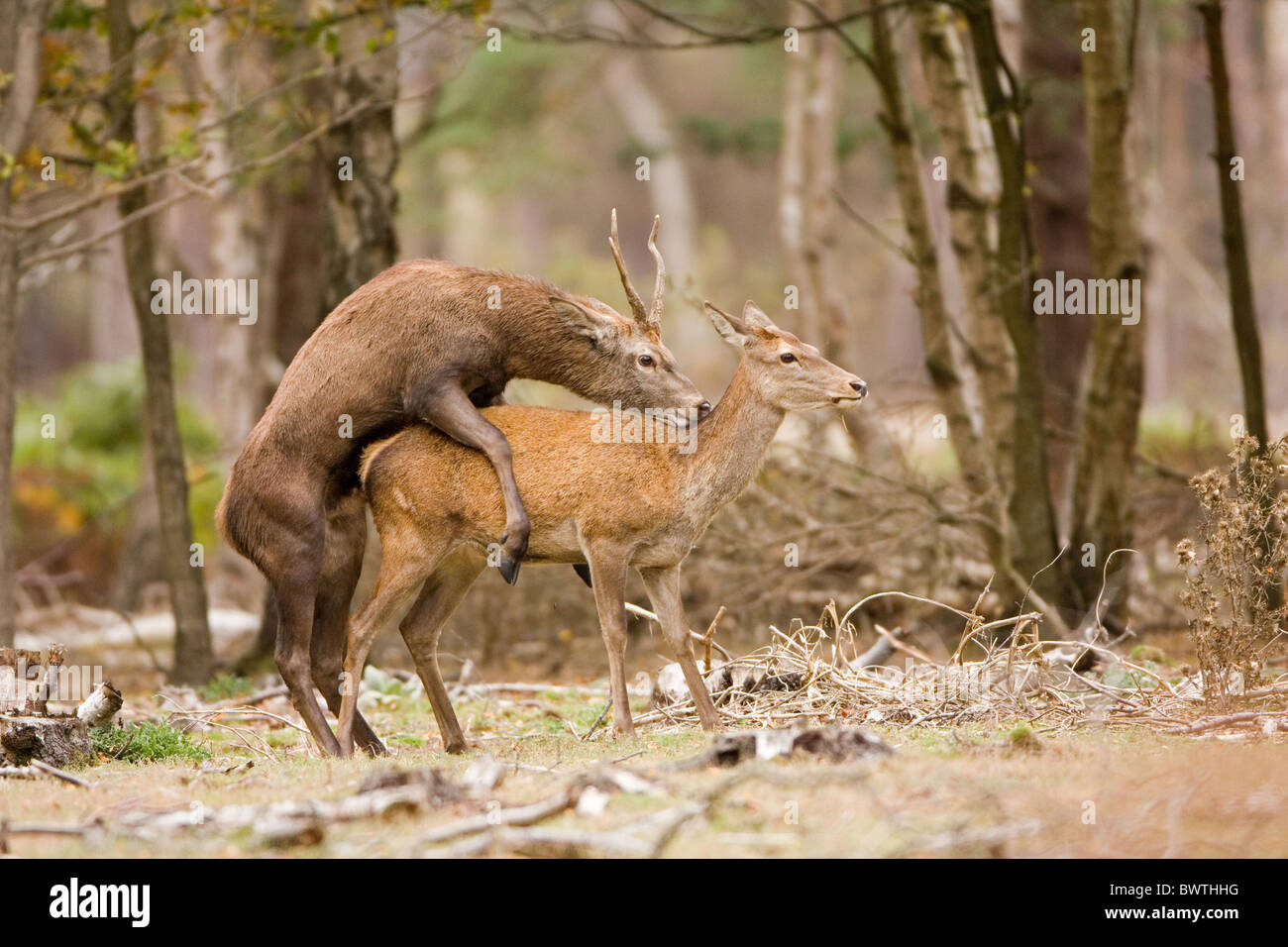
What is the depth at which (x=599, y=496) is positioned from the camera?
8945 millimetres

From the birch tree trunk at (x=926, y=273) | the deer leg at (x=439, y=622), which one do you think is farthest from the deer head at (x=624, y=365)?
the birch tree trunk at (x=926, y=273)

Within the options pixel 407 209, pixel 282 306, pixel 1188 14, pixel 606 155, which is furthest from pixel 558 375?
pixel 606 155

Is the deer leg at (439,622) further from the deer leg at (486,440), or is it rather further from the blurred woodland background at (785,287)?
the blurred woodland background at (785,287)

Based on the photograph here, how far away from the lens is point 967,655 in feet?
43.0

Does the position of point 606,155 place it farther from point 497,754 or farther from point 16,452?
point 497,754

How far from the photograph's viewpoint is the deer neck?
9.05 m

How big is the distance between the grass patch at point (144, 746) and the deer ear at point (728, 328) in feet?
12.5

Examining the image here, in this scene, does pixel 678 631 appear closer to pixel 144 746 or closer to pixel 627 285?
pixel 627 285

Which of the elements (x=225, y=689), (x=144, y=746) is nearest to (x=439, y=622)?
(x=144, y=746)

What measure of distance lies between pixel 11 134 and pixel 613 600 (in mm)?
5852

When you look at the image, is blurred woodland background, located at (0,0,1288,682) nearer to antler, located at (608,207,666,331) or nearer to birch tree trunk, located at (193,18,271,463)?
birch tree trunk, located at (193,18,271,463)

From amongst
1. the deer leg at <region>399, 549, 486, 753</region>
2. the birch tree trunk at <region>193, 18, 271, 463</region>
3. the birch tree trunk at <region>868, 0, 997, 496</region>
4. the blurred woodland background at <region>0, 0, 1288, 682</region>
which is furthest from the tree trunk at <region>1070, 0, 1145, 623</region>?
the birch tree trunk at <region>193, 18, 271, 463</region>

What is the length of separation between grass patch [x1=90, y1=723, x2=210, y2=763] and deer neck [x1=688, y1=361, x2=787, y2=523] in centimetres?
317

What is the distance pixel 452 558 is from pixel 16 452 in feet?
55.0
